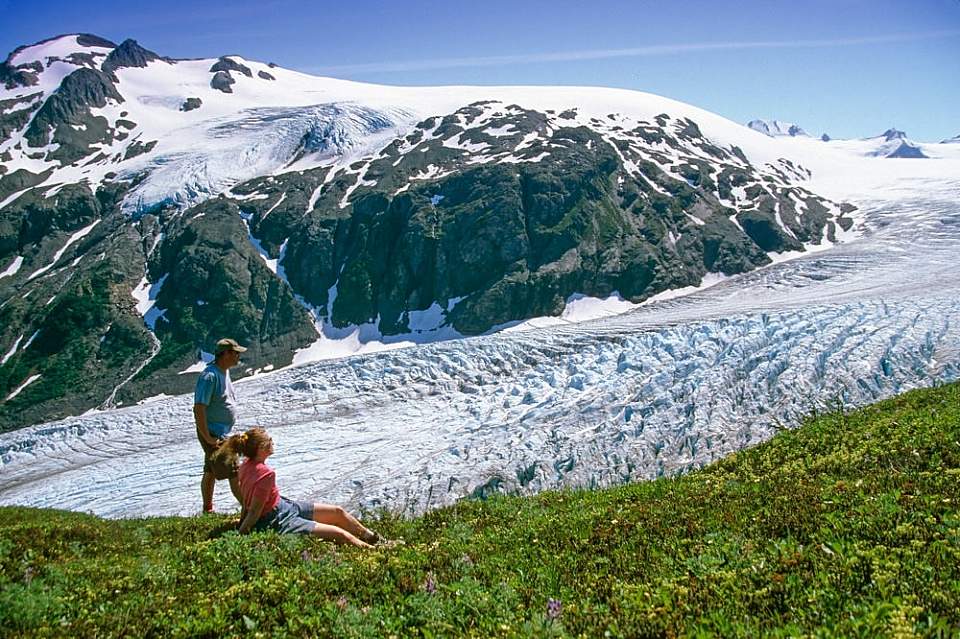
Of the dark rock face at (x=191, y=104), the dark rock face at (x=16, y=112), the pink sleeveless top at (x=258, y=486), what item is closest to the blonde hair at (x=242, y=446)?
the pink sleeveless top at (x=258, y=486)

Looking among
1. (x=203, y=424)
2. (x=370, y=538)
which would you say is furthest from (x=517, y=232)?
(x=370, y=538)

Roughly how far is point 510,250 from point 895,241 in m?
45.9

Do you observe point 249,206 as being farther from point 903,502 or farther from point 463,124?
point 903,502

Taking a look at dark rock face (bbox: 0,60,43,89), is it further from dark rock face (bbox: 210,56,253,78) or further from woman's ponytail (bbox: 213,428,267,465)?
woman's ponytail (bbox: 213,428,267,465)

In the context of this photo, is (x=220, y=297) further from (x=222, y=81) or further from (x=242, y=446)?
(x=222, y=81)

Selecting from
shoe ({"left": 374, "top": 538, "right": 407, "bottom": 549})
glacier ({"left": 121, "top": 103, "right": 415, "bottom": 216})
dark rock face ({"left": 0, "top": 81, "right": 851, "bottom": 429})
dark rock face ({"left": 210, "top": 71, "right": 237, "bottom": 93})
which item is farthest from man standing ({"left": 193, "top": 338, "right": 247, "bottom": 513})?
dark rock face ({"left": 210, "top": 71, "right": 237, "bottom": 93})

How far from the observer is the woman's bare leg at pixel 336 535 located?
892 centimetres

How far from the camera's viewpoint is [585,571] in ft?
21.9

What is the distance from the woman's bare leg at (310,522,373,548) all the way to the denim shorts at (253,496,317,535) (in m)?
0.13

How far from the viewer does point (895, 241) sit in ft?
229

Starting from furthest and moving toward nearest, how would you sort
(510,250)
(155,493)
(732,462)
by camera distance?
1. (510,250)
2. (155,493)
3. (732,462)

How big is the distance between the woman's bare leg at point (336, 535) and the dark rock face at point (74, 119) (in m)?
153

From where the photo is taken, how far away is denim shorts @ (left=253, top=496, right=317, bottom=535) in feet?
30.1

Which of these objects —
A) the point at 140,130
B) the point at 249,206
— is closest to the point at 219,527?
the point at 249,206
